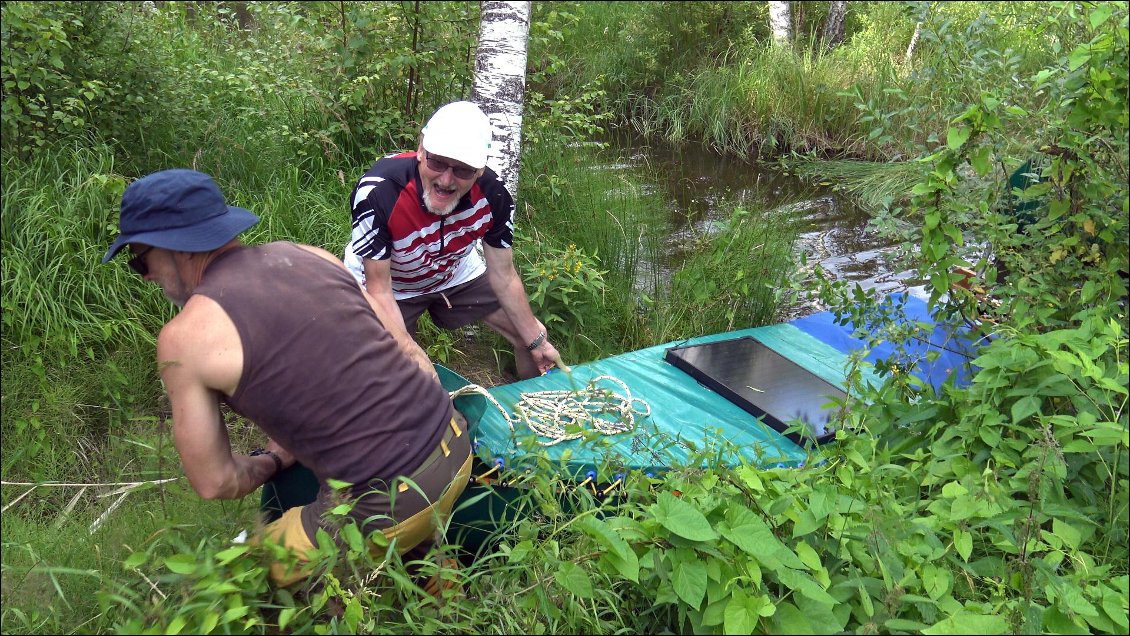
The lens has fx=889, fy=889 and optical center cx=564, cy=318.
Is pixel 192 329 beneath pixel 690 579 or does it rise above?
above

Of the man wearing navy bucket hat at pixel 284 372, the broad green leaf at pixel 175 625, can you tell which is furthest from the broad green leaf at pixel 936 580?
the broad green leaf at pixel 175 625

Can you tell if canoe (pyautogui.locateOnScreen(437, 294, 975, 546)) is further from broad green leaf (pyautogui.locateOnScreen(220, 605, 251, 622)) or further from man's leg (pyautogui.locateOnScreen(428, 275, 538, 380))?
broad green leaf (pyautogui.locateOnScreen(220, 605, 251, 622))

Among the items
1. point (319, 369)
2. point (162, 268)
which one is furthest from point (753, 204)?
point (162, 268)

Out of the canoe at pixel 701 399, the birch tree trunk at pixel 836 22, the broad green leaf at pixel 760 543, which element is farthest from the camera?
the birch tree trunk at pixel 836 22

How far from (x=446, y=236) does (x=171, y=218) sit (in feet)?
4.97

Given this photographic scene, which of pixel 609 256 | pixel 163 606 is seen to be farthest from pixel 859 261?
pixel 163 606

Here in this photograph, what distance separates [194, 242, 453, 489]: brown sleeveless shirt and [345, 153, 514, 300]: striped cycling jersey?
85 cm

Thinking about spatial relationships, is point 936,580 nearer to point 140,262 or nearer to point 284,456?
point 284,456

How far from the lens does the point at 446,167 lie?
3.33 meters

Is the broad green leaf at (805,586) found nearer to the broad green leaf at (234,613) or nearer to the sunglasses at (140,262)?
the broad green leaf at (234,613)

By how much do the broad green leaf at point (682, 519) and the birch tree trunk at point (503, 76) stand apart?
2.89m

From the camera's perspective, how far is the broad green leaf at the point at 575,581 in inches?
81.7

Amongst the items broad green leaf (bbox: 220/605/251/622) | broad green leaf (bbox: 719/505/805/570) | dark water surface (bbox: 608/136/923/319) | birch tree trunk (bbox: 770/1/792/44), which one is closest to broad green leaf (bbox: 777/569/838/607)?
broad green leaf (bbox: 719/505/805/570)

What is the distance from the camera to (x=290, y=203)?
15.1 feet
